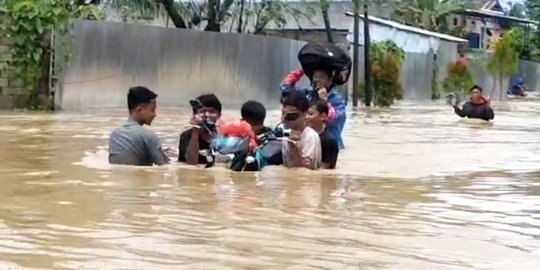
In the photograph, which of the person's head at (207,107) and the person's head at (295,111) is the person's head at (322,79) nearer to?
the person's head at (295,111)

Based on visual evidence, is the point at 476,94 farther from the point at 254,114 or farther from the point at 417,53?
the point at 417,53

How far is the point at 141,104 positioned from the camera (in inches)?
388

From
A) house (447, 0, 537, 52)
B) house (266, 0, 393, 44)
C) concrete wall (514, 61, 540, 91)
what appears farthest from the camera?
house (447, 0, 537, 52)

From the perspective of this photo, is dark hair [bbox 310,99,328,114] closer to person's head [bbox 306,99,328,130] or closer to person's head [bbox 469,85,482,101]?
person's head [bbox 306,99,328,130]

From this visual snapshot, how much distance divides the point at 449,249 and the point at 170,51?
63.8 ft

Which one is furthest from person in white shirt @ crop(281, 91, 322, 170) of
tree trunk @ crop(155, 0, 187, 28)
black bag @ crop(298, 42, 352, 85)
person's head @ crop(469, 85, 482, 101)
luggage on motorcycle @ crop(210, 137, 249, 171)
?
tree trunk @ crop(155, 0, 187, 28)

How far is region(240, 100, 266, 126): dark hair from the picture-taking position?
10750 millimetres

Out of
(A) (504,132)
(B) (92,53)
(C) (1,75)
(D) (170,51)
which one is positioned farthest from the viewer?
(D) (170,51)

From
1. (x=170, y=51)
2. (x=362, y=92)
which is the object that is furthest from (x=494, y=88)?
(x=170, y=51)

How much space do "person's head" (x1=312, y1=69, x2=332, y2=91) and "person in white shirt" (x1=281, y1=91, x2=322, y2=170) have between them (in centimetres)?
130

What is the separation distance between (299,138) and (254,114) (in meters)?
0.71

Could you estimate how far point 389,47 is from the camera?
36.7m

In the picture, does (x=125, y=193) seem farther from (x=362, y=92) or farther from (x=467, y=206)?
(x=362, y=92)

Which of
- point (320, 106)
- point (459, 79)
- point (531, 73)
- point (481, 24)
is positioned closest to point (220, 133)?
point (320, 106)
